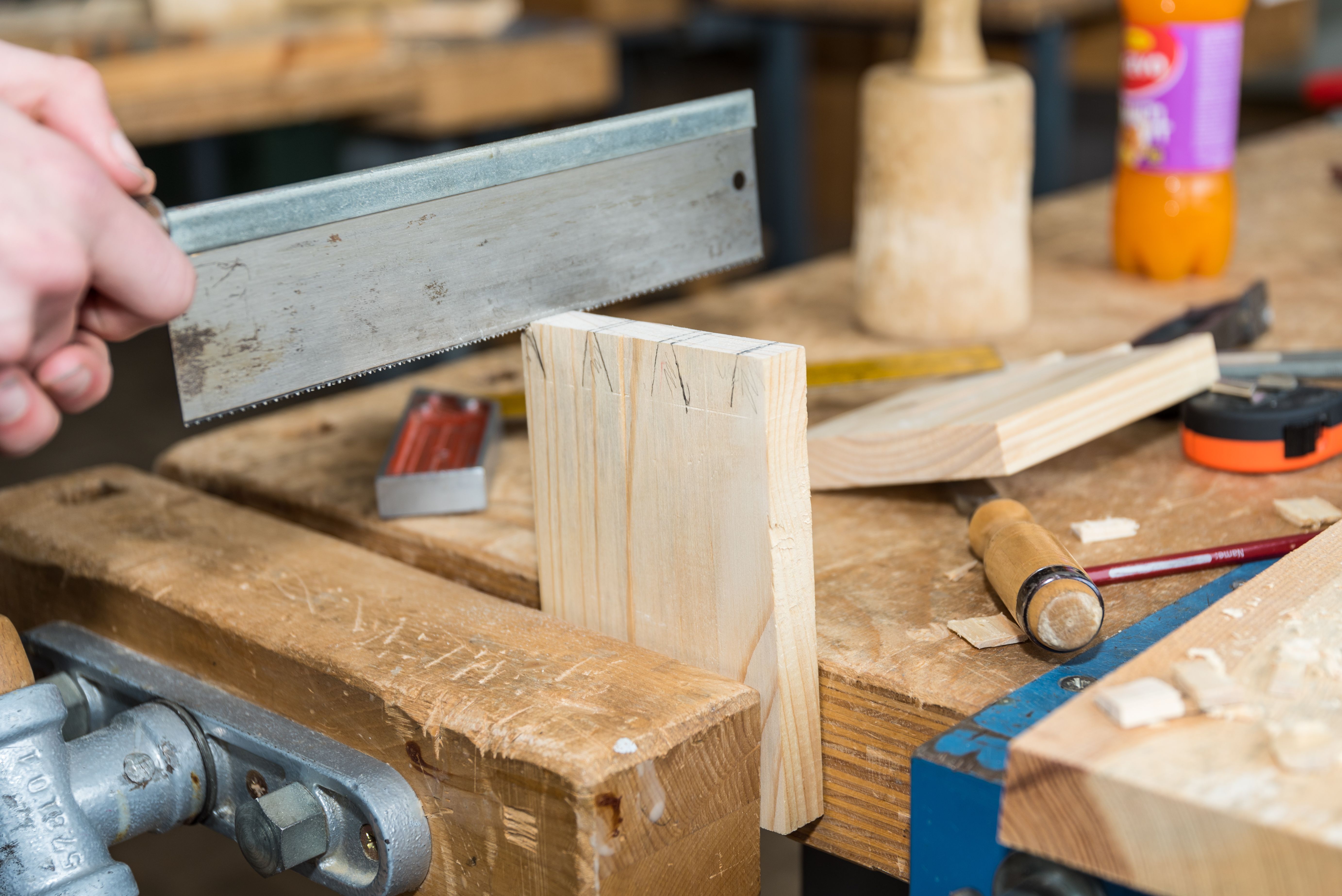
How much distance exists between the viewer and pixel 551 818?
0.58 metres

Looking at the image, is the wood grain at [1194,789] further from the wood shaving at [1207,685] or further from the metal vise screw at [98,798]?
the metal vise screw at [98,798]

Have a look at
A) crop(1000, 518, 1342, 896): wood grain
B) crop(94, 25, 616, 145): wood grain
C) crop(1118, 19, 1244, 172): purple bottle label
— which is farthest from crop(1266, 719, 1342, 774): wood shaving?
crop(94, 25, 616, 145): wood grain

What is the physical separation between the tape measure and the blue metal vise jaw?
1.02 feet

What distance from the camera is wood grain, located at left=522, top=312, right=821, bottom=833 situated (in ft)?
2.10

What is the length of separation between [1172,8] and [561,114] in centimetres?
162

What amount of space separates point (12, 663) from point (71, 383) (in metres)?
0.16

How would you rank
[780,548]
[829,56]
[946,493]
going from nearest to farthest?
[780,548], [946,493], [829,56]

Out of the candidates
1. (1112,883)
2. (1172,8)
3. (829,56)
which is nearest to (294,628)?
(1112,883)

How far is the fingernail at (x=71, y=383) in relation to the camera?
0.59 metres

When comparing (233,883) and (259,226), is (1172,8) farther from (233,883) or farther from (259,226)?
(233,883)

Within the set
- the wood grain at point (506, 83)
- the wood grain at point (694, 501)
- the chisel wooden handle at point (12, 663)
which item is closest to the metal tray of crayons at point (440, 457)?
the wood grain at point (694, 501)

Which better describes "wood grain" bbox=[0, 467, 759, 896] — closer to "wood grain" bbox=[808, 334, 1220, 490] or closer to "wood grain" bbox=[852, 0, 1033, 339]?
"wood grain" bbox=[808, 334, 1220, 490]

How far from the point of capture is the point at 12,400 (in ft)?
1.83

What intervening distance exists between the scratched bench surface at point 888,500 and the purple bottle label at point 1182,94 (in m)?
0.14
